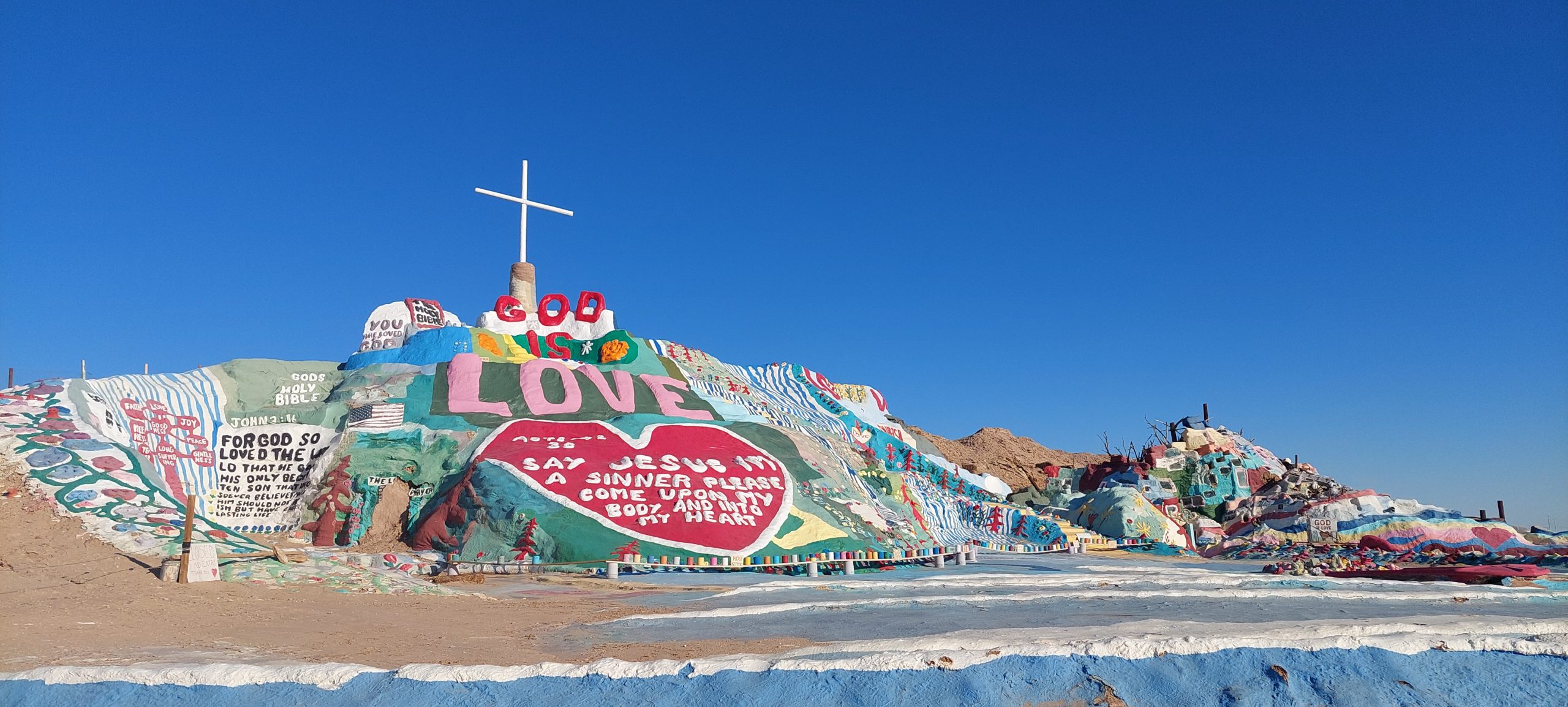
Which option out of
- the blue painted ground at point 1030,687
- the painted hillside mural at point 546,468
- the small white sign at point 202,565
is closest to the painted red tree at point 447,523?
the painted hillside mural at point 546,468

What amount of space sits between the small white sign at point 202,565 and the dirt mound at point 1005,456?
1170 inches

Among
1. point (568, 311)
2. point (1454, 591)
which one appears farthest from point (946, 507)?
point (1454, 591)

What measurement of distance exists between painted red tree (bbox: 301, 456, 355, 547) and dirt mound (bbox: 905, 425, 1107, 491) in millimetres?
24250

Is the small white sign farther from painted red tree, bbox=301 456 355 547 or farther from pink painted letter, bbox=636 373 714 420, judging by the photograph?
pink painted letter, bbox=636 373 714 420

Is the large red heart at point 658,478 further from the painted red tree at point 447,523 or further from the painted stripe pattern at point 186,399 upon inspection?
the painted stripe pattern at point 186,399

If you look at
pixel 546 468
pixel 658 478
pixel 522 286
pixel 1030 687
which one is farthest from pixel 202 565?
pixel 522 286

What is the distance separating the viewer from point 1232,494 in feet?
96.7

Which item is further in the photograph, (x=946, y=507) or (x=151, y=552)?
(x=946, y=507)

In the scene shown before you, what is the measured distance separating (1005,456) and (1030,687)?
4388 cm

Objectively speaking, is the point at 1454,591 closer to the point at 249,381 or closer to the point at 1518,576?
the point at 1518,576

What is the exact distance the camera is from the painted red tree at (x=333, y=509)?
55.7ft

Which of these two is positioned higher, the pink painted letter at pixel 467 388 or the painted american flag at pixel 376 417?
the pink painted letter at pixel 467 388

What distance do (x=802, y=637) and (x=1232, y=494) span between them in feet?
84.4

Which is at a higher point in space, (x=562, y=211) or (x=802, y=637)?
(x=562, y=211)
